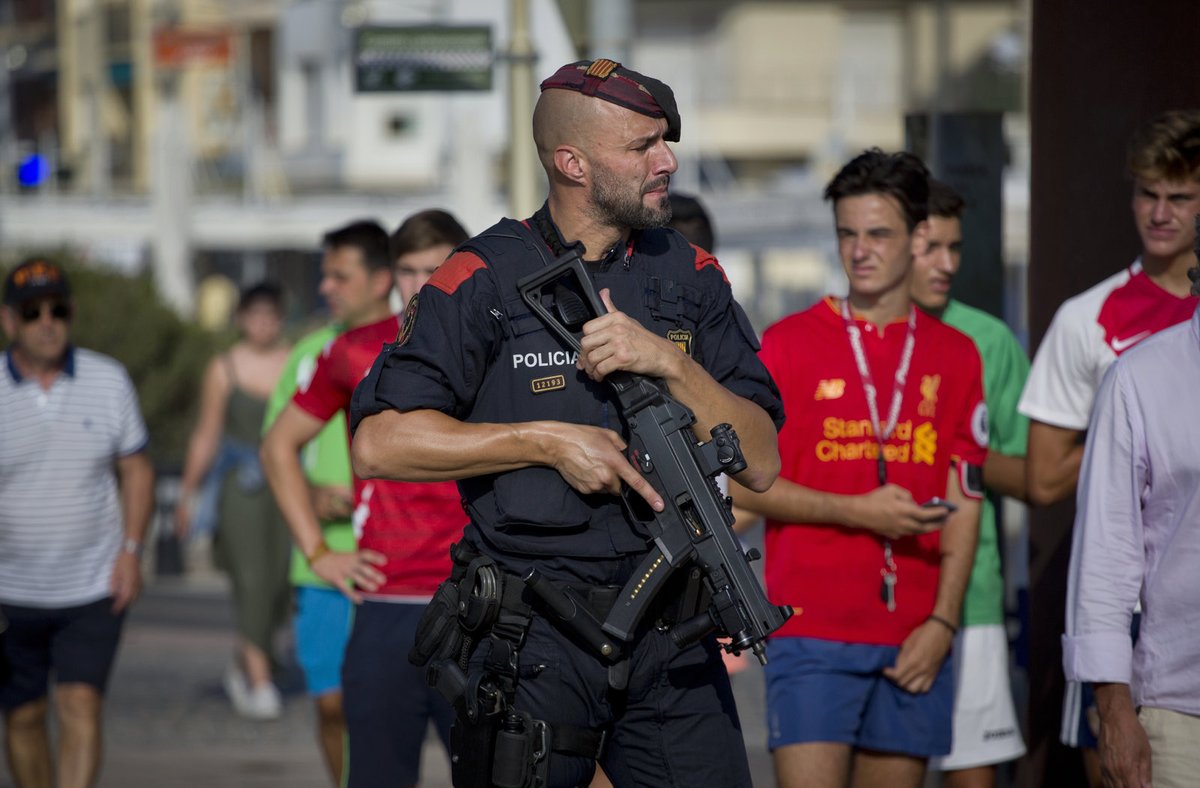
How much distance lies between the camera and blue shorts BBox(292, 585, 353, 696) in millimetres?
6449

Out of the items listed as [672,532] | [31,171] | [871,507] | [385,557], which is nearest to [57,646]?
[385,557]

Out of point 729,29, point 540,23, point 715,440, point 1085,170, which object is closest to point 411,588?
point 715,440

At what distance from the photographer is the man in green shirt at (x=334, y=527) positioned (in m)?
6.45

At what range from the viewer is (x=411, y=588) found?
18.3 feet

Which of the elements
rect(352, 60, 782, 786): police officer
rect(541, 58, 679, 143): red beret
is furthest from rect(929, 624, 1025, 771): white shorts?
rect(541, 58, 679, 143): red beret

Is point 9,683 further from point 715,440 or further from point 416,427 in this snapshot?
point 715,440

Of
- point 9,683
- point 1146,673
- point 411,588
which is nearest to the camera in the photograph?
point 1146,673

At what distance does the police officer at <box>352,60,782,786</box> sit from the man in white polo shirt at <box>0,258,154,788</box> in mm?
3321

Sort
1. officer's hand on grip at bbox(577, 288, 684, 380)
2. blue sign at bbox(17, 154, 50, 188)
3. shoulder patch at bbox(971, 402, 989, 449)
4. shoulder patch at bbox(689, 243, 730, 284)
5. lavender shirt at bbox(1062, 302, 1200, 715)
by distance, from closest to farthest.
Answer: officer's hand on grip at bbox(577, 288, 684, 380) < lavender shirt at bbox(1062, 302, 1200, 715) < shoulder patch at bbox(689, 243, 730, 284) < shoulder patch at bbox(971, 402, 989, 449) < blue sign at bbox(17, 154, 50, 188)

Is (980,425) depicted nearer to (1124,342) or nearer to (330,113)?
(1124,342)

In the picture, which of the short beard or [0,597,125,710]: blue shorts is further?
[0,597,125,710]: blue shorts

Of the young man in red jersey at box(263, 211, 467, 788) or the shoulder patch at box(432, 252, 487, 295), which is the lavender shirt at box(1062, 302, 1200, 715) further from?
the young man in red jersey at box(263, 211, 467, 788)

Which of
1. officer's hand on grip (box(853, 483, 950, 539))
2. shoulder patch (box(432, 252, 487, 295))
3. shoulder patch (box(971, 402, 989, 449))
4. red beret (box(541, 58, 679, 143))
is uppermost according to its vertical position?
red beret (box(541, 58, 679, 143))

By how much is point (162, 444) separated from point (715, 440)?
15.0 metres
